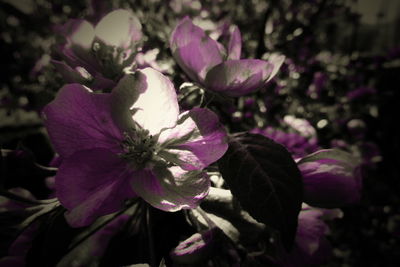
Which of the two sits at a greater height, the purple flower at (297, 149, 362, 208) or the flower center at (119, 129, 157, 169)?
the flower center at (119, 129, 157, 169)

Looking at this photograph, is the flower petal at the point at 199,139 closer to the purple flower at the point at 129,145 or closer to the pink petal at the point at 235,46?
the purple flower at the point at 129,145

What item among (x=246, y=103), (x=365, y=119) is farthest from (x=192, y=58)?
(x=365, y=119)

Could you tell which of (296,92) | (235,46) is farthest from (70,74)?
(296,92)

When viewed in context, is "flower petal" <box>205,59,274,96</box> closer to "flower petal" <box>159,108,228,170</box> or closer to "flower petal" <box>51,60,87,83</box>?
"flower petal" <box>159,108,228,170</box>

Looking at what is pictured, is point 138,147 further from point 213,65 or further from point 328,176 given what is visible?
point 328,176

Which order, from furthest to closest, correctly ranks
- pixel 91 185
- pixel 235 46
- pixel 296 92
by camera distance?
pixel 296 92, pixel 235 46, pixel 91 185

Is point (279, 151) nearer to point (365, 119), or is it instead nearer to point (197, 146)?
point (197, 146)

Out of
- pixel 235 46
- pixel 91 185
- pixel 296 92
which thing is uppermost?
pixel 235 46

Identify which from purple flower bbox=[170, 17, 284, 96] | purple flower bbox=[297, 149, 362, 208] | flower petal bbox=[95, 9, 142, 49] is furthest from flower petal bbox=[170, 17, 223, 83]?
purple flower bbox=[297, 149, 362, 208]
